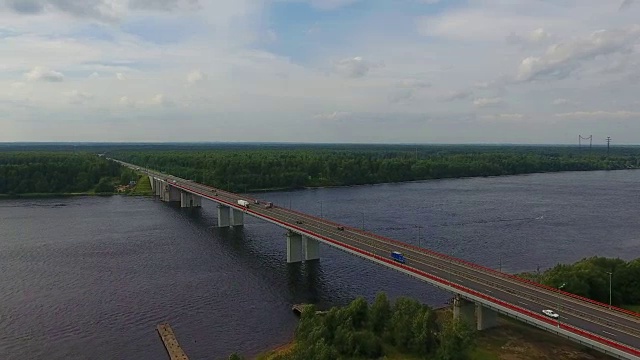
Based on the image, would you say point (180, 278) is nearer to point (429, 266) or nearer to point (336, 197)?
point (429, 266)

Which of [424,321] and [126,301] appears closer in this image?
[424,321]

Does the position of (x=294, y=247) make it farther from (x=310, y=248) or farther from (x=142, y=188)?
(x=142, y=188)

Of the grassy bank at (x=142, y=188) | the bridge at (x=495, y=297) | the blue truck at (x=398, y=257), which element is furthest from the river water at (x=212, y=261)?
the grassy bank at (x=142, y=188)

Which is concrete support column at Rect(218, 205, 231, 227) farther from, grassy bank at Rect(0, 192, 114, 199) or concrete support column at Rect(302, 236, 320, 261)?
grassy bank at Rect(0, 192, 114, 199)

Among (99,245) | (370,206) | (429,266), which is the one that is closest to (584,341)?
(429,266)

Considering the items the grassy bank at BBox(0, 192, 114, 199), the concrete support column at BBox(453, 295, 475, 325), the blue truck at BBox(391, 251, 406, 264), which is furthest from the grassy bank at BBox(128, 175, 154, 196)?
the concrete support column at BBox(453, 295, 475, 325)

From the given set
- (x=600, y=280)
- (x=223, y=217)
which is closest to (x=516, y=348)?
(x=600, y=280)

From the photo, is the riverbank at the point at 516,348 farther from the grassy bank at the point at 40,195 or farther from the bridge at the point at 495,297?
the grassy bank at the point at 40,195
